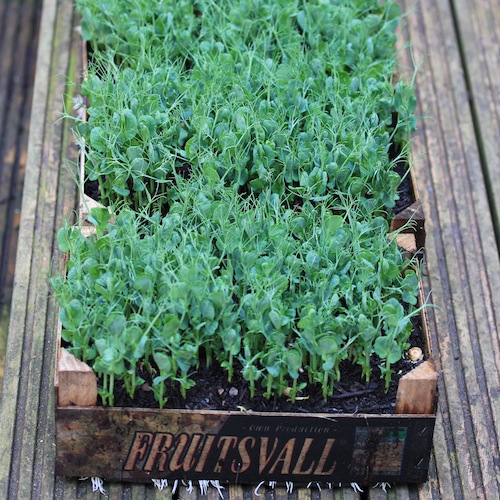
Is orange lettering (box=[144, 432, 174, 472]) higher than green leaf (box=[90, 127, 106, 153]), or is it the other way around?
green leaf (box=[90, 127, 106, 153])

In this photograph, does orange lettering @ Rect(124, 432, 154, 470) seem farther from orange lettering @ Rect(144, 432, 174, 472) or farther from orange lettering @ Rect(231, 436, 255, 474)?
orange lettering @ Rect(231, 436, 255, 474)

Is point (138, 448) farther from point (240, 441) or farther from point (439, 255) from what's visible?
point (439, 255)

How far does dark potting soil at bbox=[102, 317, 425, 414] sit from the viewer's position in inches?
92.3

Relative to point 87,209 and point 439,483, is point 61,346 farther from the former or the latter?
point 439,483

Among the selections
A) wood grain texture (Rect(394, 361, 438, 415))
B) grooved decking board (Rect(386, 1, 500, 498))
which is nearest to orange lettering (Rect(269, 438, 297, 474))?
wood grain texture (Rect(394, 361, 438, 415))

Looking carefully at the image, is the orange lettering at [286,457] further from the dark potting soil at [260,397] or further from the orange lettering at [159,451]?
the orange lettering at [159,451]

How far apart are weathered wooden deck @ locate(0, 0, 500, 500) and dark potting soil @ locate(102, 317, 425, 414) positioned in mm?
221

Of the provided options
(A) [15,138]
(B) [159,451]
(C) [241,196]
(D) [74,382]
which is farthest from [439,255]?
(A) [15,138]

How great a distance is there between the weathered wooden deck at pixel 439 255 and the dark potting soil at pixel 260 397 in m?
0.22

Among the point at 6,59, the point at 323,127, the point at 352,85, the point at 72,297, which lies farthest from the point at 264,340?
the point at 6,59

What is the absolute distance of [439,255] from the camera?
300cm

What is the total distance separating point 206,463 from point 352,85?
1084mm

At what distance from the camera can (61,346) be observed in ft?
7.72

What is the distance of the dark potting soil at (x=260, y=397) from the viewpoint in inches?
92.3
